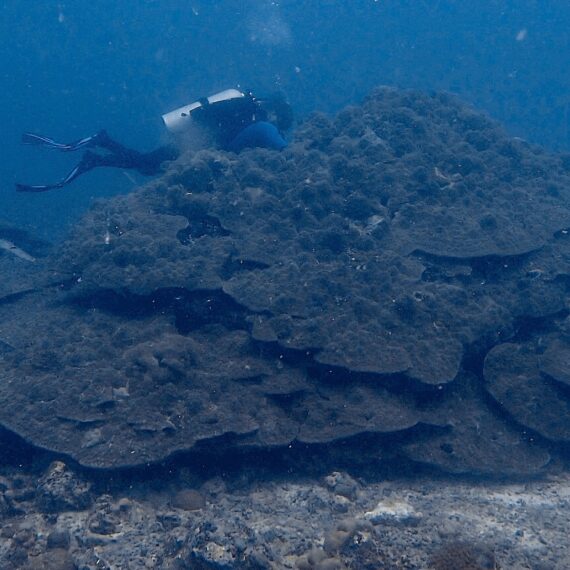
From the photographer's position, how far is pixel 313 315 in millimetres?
6102

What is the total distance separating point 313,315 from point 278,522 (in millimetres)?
2528

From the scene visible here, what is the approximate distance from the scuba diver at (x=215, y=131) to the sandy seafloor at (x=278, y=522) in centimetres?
702

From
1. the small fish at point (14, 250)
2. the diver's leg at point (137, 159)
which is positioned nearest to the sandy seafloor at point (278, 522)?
the small fish at point (14, 250)

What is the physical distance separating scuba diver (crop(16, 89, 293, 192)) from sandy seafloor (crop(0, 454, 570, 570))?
702 centimetres

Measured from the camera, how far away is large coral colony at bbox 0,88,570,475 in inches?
216

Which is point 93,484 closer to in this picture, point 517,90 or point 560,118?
point 560,118

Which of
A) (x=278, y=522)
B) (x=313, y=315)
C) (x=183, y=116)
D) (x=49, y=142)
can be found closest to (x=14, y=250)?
(x=49, y=142)

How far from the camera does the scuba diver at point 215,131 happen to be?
1001 centimetres

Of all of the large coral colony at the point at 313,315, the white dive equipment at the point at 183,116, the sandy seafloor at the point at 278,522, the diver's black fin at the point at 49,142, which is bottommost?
the sandy seafloor at the point at 278,522

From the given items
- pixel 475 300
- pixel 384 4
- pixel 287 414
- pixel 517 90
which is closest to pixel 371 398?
pixel 287 414

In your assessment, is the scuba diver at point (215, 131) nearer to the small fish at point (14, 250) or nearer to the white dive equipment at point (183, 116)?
the white dive equipment at point (183, 116)

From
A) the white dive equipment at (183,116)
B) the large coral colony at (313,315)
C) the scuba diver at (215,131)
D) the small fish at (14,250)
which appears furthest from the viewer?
the small fish at (14,250)

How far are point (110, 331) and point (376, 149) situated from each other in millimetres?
5732

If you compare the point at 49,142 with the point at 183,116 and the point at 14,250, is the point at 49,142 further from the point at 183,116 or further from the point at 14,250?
the point at 183,116
